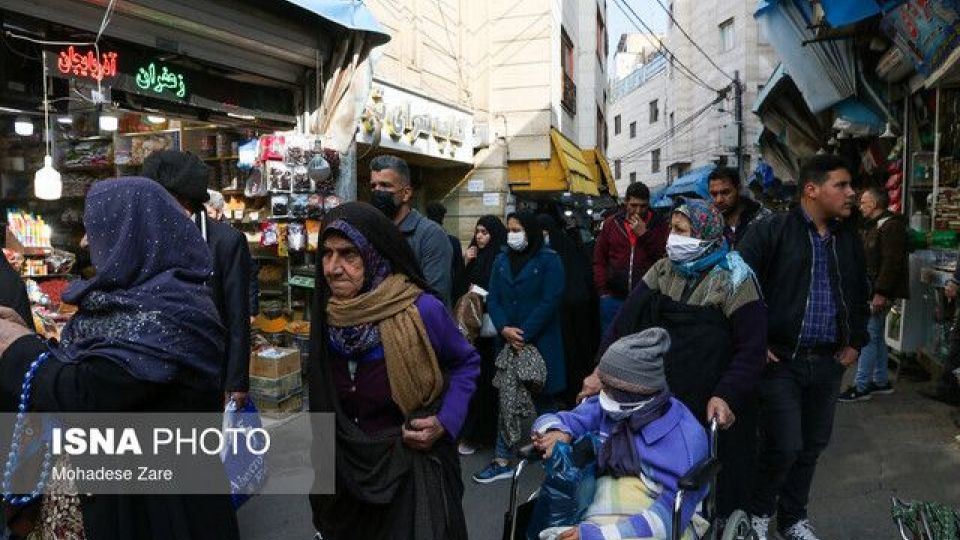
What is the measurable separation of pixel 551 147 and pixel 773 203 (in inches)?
324

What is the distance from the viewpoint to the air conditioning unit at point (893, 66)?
286 inches

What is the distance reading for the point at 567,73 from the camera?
53.0ft

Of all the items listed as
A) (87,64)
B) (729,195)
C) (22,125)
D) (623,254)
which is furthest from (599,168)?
(87,64)

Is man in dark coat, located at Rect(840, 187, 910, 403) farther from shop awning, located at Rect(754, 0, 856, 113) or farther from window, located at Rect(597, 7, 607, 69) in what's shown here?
window, located at Rect(597, 7, 607, 69)

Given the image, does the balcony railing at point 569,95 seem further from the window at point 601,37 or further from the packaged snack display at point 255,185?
the packaged snack display at point 255,185

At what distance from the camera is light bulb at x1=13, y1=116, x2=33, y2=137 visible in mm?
5508

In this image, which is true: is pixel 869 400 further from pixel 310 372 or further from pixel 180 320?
pixel 180 320

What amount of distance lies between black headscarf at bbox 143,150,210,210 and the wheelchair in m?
1.94

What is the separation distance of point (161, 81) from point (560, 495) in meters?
4.59

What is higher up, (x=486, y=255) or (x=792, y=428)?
(x=486, y=255)

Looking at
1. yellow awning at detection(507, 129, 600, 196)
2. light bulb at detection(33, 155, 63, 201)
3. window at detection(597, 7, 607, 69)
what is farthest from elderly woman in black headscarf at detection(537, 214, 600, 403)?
window at detection(597, 7, 607, 69)

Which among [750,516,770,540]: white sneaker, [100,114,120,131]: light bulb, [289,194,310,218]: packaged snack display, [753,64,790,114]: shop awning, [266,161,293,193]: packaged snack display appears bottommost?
[750,516,770,540]: white sneaker

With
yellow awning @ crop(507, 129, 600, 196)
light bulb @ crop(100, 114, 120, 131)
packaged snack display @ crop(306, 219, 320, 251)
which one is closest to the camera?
light bulb @ crop(100, 114, 120, 131)

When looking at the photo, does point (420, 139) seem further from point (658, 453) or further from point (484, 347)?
point (658, 453)
